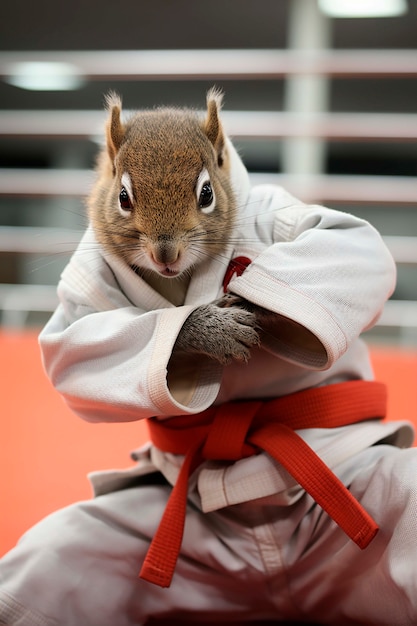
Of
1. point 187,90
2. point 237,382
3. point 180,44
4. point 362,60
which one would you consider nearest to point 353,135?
point 362,60

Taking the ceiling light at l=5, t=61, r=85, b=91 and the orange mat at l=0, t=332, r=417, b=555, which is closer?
the orange mat at l=0, t=332, r=417, b=555

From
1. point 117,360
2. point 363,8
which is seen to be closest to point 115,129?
point 117,360

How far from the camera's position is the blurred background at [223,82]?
9.31ft

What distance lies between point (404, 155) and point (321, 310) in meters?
3.57

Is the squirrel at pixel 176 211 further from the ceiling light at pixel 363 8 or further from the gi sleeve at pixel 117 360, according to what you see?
the ceiling light at pixel 363 8

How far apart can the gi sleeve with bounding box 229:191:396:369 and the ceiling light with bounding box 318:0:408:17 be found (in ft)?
7.46

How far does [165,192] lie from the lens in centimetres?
79

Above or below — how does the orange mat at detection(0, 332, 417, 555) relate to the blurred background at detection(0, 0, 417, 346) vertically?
below

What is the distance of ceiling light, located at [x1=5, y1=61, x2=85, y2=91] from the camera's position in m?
3.05

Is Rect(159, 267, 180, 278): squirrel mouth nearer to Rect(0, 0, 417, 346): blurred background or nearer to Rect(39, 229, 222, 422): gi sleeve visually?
Rect(39, 229, 222, 422): gi sleeve

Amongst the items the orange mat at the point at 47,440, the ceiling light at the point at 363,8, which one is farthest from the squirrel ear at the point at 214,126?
the ceiling light at the point at 363,8

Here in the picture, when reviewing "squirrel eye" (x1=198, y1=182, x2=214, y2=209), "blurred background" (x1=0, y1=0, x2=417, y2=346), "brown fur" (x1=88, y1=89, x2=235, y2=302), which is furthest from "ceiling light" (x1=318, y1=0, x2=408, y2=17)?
"squirrel eye" (x1=198, y1=182, x2=214, y2=209)

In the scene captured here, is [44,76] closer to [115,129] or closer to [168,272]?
[115,129]

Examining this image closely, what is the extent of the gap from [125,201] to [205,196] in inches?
3.3
